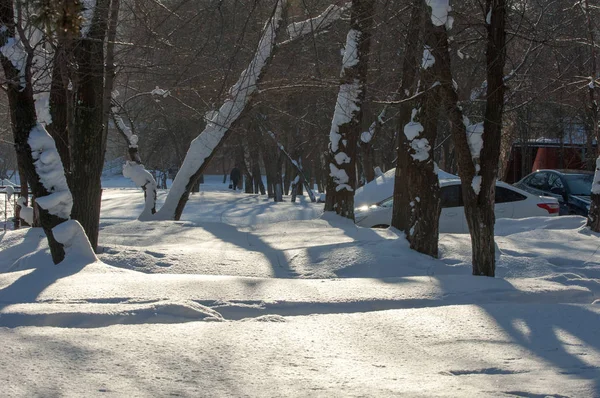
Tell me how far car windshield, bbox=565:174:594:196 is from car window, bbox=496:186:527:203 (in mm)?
3774

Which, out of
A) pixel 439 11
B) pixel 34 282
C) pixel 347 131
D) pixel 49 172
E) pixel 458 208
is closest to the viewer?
pixel 34 282

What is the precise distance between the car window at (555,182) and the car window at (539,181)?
181 mm

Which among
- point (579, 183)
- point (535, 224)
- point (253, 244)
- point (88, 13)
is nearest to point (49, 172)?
point (88, 13)

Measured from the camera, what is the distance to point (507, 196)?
15750 millimetres

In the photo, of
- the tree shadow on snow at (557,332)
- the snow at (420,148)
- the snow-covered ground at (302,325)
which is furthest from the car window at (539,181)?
the tree shadow on snow at (557,332)

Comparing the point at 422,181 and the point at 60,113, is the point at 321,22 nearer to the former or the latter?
the point at 422,181

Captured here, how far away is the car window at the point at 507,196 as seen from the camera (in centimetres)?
1574

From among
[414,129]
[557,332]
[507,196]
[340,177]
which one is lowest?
[557,332]

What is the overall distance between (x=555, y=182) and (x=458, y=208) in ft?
18.8

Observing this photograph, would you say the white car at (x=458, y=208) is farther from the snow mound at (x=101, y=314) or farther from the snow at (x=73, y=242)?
the snow mound at (x=101, y=314)

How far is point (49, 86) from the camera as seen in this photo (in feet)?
31.1

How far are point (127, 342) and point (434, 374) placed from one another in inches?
88.0

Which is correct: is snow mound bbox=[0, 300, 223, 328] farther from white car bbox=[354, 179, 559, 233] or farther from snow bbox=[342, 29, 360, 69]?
white car bbox=[354, 179, 559, 233]

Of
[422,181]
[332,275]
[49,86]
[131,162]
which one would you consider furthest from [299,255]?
[131,162]
